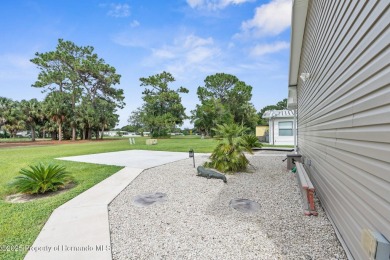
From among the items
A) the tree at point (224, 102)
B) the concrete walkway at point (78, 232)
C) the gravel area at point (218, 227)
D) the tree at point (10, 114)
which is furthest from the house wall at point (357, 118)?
the tree at point (10, 114)

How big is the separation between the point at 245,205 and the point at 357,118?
97.9 inches

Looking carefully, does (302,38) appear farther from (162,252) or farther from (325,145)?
(162,252)

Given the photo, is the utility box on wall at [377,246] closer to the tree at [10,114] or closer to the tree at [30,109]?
the tree at [30,109]

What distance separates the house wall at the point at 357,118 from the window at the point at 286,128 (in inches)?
556

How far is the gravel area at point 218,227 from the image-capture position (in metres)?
2.29

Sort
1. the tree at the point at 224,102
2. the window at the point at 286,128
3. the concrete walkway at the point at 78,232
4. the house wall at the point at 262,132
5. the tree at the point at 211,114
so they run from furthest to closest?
the tree at the point at 224,102 → the tree at the point at 211,114 → the house wall at the point at 262,132 → the window at the point at 286,128 → the concrete walkway at the point at 78,232

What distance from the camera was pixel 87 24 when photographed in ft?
40.3

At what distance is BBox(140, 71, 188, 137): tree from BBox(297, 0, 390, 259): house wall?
3385 cm

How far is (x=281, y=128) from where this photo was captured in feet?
54.1

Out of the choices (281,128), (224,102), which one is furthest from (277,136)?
Result: (224,102)

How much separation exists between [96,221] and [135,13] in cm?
1072

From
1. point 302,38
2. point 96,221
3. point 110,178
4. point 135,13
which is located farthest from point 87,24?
point 96,221

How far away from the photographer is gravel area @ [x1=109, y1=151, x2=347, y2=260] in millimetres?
2293

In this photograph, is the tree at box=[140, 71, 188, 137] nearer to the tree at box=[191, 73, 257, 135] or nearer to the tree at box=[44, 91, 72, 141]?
the tree at box=[191, 73, 257, 135]
